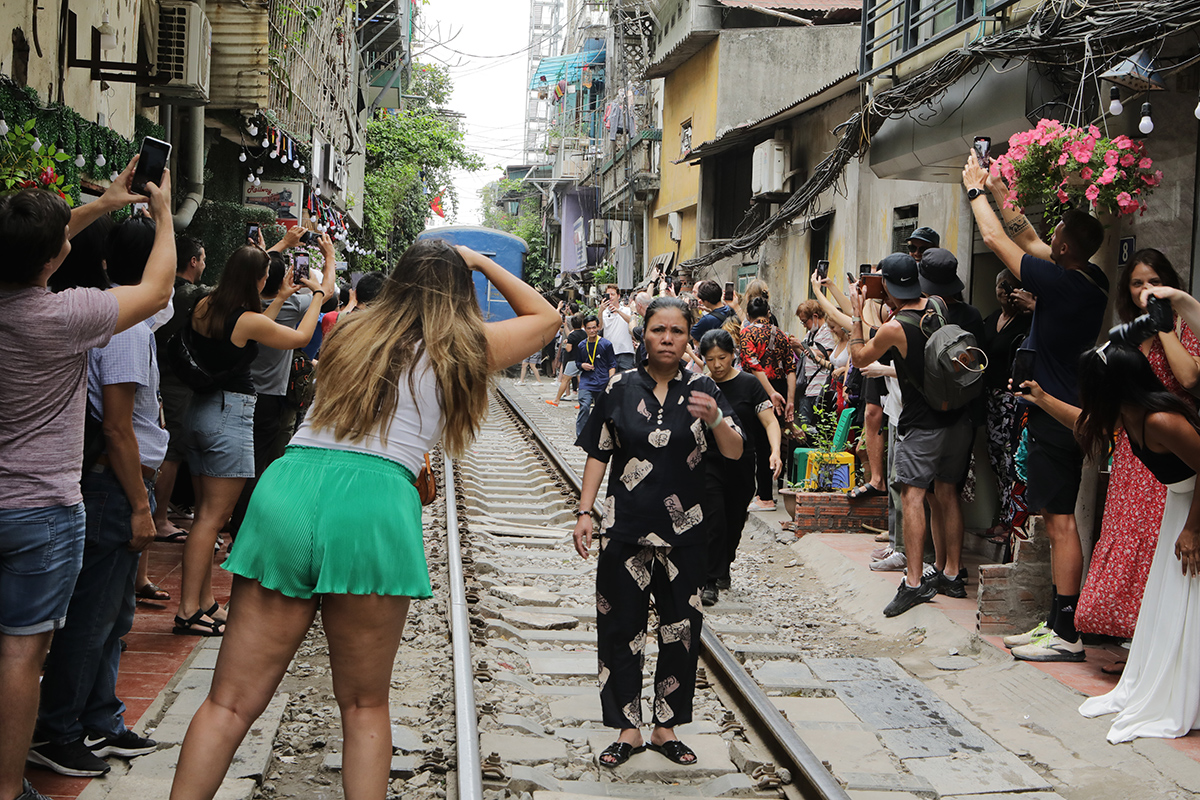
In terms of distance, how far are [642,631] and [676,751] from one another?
1.65ft

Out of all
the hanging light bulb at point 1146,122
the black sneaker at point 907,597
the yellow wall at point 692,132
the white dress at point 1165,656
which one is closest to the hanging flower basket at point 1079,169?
the hanging light bulb at point 1146,122

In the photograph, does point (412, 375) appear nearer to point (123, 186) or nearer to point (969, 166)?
point (123, 186)

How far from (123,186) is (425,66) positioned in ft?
144

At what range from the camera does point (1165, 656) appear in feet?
15.8

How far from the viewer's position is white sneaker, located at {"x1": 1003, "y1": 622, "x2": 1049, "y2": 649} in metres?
6.03

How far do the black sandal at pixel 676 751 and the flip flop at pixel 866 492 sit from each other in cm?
511

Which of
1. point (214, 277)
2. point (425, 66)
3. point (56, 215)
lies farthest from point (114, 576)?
point (425, 66)

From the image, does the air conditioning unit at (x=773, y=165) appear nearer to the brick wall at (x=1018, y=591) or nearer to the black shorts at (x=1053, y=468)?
the brick wall at (x=1018, y=591)

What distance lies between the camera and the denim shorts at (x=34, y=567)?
11.2 ft

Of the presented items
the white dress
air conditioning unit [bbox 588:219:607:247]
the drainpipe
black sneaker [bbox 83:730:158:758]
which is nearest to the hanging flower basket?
the white dress

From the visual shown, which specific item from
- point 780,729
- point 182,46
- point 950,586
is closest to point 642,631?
point 780,729

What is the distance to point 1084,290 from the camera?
5.82 meters

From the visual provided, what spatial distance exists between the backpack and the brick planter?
2615 mm

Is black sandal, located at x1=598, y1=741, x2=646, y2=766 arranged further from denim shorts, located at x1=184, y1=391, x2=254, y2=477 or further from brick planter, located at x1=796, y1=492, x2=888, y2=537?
brick planter, located at x1=796, y1=492, x2=888, y2=537
